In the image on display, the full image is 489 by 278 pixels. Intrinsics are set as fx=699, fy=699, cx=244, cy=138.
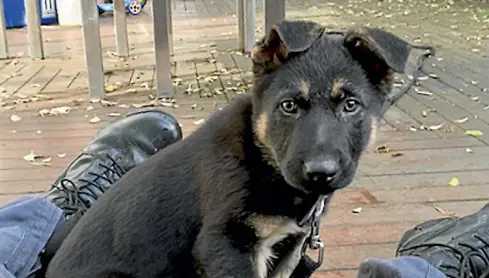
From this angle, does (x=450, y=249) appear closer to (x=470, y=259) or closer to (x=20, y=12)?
(x=470, y=259)

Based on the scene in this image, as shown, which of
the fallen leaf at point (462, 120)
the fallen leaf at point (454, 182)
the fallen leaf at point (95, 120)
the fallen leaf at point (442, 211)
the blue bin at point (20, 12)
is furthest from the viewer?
the blue bin at point (20, 12)

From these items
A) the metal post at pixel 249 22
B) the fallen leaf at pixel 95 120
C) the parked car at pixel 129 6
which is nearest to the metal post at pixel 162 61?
the fallen leaf at pixel 95 120

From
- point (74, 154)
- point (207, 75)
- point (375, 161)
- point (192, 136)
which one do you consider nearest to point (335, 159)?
point (192, 136)

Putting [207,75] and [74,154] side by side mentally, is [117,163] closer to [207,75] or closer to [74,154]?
[74,154]

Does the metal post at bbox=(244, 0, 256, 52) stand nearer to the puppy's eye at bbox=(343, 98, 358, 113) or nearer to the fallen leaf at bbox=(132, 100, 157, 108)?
the fallen leaf at bbox=(132, 100, 157, 108)

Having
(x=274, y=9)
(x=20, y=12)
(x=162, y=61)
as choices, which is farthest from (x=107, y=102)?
(x=20, y=12)

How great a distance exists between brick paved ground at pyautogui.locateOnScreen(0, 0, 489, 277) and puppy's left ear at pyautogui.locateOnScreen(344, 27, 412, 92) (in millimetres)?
787

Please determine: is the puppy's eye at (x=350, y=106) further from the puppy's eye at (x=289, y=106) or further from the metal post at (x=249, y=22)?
the metal post at (x=249, y=22)

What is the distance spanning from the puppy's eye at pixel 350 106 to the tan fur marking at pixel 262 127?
8.4 inches

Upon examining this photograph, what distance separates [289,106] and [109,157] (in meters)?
1.07

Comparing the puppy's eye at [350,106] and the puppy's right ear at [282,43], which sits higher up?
the puppy's right ear at [282,43]

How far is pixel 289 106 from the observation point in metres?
1.83

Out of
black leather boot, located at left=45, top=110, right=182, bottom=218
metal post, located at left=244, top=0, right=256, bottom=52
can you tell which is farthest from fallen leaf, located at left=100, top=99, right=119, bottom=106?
metal post, located at left=244, top=0, right=256, bottom=52

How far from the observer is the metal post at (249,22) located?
6.58m
